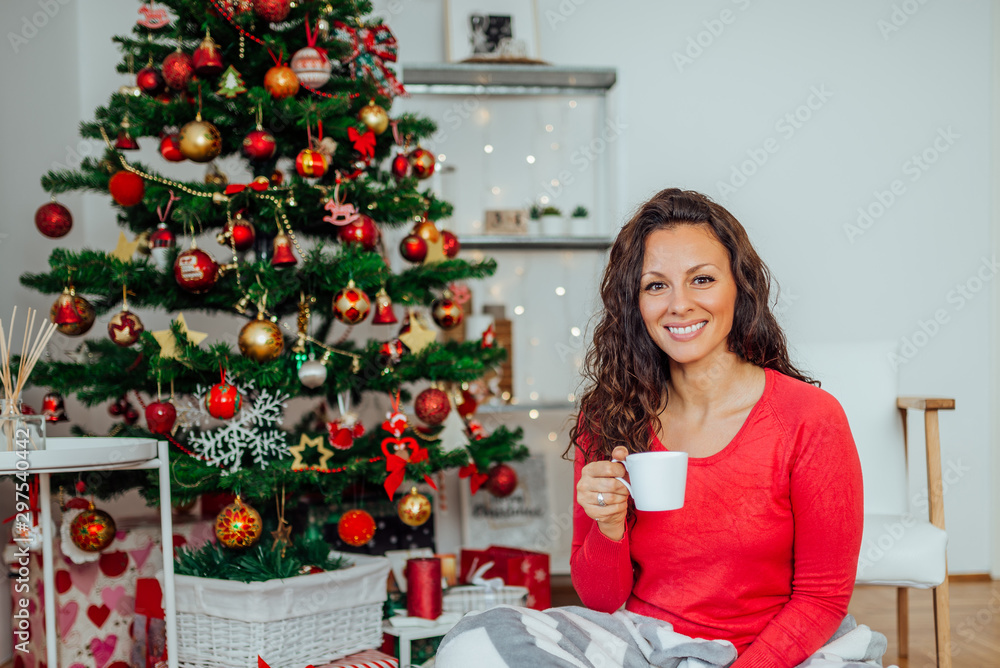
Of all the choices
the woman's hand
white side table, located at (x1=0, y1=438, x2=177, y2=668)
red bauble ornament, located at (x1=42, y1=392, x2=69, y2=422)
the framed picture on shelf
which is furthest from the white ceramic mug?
the framed picture on shelf

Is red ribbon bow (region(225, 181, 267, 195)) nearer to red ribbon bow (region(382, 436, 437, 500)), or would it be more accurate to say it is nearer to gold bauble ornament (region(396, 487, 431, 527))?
red ribbon bow (region(382, 436, 437, 500))

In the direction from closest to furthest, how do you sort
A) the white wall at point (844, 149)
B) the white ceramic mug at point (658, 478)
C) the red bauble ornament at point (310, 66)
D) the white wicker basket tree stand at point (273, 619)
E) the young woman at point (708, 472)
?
the white ceramic mug at point (658, 478) < the young woman at point (708, 472) < the white wicker basket tree stand at point (273, 619) < the red bauble ornament at point (310, 66) < the white wall at point (844, 149)

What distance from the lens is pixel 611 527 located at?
112 centimetres

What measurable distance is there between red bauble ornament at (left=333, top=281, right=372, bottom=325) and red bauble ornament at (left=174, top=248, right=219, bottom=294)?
28cm

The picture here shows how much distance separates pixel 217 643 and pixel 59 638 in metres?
0.44

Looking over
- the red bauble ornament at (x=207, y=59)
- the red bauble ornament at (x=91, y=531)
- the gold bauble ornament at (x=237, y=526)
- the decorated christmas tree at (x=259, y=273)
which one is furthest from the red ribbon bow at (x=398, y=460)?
the red bauble ornament at (x=207, y=59)

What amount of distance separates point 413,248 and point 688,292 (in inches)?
39.2

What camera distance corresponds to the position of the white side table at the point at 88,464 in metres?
1.22

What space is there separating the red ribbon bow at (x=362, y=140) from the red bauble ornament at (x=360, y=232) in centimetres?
16

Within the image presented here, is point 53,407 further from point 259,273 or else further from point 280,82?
point 280,82

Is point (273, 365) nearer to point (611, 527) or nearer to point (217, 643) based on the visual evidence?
point (217, 643)

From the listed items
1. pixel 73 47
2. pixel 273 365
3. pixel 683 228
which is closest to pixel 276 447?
pixel 273 365

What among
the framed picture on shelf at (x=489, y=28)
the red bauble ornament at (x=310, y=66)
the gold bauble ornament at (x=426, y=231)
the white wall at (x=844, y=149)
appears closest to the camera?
the red bauble ornament at (x=310, y=66)

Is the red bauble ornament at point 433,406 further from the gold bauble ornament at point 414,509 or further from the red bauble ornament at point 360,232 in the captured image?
the red bauble ornament at point 360,232
